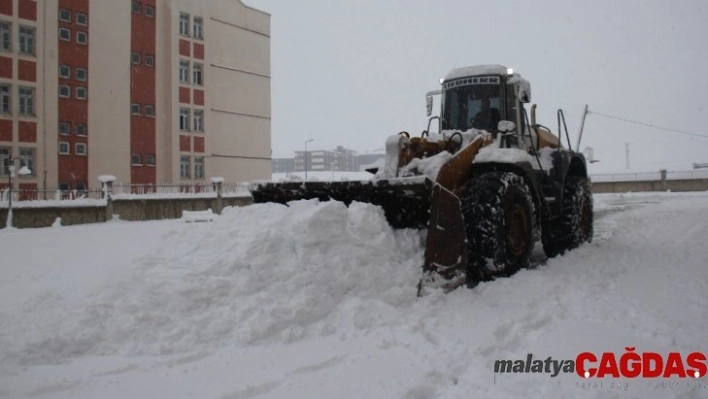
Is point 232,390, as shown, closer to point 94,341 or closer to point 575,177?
point 94,341

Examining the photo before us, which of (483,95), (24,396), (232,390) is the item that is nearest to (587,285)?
(483,95)

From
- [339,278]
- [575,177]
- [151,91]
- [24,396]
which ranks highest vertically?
[151,91]

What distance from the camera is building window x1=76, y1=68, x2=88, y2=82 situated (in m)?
24.6

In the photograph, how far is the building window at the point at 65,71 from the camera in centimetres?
2417

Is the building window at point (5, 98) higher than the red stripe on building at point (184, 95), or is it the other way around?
the red stripe on building at point (184, 95)

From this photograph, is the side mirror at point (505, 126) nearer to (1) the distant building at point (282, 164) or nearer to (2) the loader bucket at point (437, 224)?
(2) the loader bucket at point (437, 224)

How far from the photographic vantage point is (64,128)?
79.9 feet

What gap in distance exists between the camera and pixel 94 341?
3.99m

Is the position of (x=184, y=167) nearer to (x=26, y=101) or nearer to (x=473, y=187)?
(x=26, y=101)

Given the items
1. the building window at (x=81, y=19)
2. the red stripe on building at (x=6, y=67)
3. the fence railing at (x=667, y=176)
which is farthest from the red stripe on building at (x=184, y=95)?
the fence railing at (x=667, y=176)

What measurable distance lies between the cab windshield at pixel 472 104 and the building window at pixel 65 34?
902 inches

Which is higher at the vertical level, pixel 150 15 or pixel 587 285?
pixel 150 15

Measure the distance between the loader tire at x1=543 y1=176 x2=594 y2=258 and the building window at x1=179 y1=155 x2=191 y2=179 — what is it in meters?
24.4

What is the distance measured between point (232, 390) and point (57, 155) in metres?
24.5
